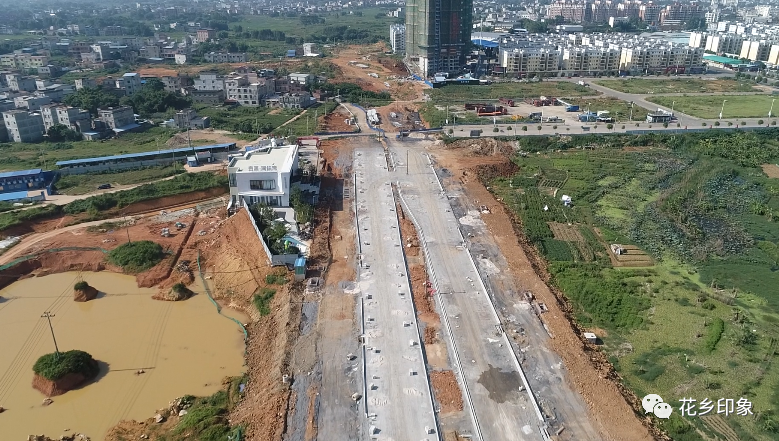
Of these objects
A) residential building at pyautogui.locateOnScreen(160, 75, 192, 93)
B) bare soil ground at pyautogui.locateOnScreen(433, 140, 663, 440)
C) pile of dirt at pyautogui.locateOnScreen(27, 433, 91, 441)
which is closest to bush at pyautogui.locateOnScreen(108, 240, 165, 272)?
pile of dirt at pyautogui.locateOnScreen(27, 433, 91, 441)

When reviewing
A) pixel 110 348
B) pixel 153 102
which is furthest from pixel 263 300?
pixel 153 102

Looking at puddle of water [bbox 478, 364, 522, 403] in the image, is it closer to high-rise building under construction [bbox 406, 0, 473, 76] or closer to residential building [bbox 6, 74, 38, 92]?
high-rise building under construction [bbox 406, 0, 473, 76]

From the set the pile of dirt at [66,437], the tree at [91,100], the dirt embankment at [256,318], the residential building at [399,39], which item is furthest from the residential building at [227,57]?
the pile of dirt at [66,437]

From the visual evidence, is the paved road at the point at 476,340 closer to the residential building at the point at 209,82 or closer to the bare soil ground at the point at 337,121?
the bare soil ground at the point at 337,121

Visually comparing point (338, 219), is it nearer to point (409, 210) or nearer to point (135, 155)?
point (409, 210)

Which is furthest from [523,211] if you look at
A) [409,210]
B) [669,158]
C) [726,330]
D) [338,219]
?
[669,158]

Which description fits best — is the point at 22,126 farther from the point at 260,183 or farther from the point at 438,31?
the point at 438,31
